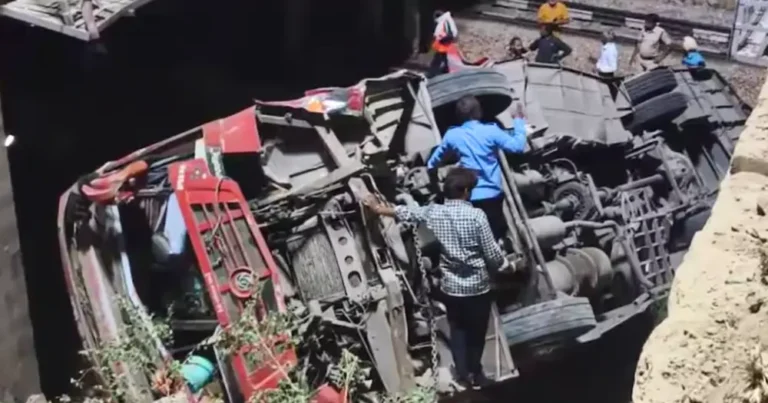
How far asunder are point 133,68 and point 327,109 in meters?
4.47

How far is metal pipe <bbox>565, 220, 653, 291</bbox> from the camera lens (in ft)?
22.0

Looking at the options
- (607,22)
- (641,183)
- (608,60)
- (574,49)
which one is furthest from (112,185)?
(607,22)

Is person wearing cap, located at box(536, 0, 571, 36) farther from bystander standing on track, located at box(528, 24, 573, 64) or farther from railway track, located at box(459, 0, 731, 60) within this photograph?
railway track, located at box(459, 0, 731, 60)

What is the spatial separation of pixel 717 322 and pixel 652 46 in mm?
9476

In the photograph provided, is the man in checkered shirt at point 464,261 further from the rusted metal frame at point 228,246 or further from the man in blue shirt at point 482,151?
the rusted metal frame at point 228,246

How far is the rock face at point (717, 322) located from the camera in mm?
1547

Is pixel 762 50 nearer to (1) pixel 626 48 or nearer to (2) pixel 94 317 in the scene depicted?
(1) pixel 626 48

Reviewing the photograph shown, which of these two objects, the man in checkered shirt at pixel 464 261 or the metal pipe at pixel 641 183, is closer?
the man in checkered shirt at pixel 464 261

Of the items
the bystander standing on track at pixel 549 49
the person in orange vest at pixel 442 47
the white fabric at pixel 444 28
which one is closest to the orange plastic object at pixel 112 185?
the person in orange vest at pixel 442 47

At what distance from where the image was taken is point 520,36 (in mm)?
12266

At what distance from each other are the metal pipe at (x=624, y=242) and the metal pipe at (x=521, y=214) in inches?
16.2

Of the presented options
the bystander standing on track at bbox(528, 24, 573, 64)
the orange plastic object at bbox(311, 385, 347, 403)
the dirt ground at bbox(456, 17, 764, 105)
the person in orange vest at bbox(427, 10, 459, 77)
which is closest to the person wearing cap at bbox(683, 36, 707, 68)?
the dirt ground at bbox(456, 17, 764, 105)

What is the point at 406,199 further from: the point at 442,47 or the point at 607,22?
the point at 607,22

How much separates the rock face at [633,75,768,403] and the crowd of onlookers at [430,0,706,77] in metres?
7.82
